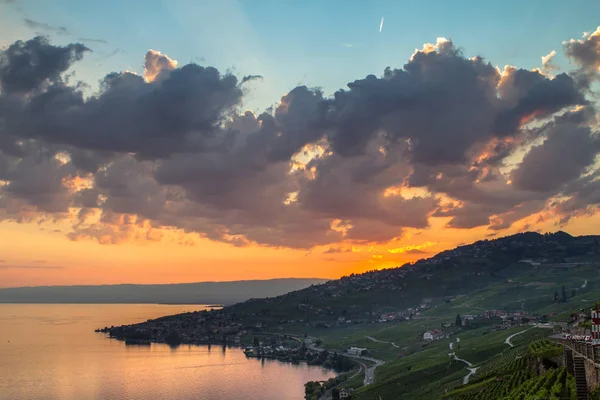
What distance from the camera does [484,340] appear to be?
167 metres

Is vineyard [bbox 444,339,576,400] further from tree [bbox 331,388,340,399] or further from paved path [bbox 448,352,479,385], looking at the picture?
tree [bbox 331,388,340,399]

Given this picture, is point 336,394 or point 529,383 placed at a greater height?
point 529,383

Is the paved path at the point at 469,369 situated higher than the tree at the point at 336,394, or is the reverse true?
the paved path at the point at 469,369

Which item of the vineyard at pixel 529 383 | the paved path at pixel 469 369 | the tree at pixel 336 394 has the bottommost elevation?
the tree at pixel 336 394

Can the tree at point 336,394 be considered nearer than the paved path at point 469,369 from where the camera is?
No

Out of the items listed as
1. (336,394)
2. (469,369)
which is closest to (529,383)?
(469,369)

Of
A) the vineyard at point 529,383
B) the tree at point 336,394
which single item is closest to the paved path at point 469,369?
the vineyard at point 529,383

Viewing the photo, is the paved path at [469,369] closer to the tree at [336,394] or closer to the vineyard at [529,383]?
the vineyard at [529,383]

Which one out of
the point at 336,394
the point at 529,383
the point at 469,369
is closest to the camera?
the point at 529,383

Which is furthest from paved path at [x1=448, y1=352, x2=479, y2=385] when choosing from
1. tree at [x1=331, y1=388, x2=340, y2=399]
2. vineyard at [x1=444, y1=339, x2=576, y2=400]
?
tree at [x1=331, y1=388, x2=340, y2=399]

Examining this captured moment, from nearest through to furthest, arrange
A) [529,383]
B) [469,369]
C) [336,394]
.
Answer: [529,383] → [469,369] → [336,394]

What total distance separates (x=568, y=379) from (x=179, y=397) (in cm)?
14600

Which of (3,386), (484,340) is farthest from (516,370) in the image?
Answer: (3,386)

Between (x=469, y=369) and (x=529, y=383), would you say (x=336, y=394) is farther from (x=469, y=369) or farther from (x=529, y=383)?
(x=529, y=383)
